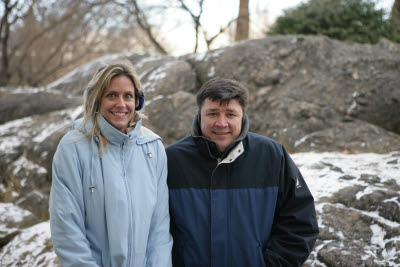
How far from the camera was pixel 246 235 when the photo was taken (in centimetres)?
242

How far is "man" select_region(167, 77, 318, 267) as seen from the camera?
242 centimetres

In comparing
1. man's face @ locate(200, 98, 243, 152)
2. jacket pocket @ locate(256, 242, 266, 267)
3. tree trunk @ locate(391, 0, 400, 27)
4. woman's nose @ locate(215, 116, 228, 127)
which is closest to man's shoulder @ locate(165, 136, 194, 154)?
man's face @ locate(200, 98, 243, 152)

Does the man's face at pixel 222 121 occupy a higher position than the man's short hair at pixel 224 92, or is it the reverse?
the man's short hair at pixel 224 92

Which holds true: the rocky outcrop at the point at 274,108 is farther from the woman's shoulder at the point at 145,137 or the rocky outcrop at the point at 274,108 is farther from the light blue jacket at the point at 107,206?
the woman's shoulder at the point at 145,137

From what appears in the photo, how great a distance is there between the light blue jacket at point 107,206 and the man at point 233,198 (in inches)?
8.0

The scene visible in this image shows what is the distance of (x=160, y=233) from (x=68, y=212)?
663mm

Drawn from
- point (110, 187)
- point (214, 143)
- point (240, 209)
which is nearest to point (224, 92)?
point (214, 143)

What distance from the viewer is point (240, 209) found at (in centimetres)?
244

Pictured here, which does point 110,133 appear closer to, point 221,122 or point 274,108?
point 221,122

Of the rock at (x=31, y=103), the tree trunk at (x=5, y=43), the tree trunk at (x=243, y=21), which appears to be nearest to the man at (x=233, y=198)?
the rock at (x=31, y=103)

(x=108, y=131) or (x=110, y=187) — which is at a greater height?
(x=108, y=131)

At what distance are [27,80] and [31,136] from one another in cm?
783

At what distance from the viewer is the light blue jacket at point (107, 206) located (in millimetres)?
2170

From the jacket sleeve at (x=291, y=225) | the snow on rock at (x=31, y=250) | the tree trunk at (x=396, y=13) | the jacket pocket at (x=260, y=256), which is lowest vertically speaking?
the snow on rock at (x=31, y=250)
